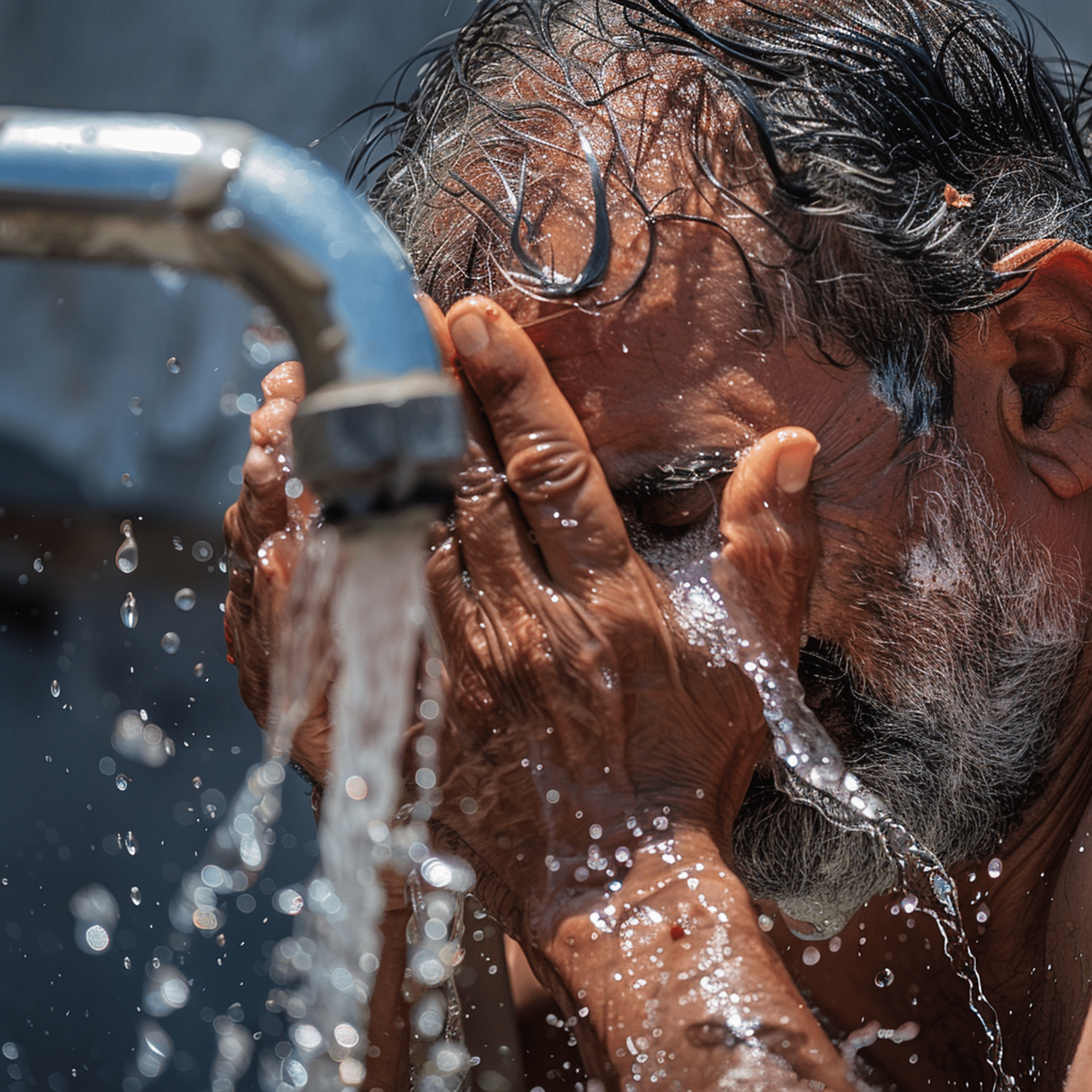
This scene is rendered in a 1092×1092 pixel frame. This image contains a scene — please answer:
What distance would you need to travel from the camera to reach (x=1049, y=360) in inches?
47.4

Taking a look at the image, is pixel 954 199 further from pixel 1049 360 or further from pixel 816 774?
pixel 816 774

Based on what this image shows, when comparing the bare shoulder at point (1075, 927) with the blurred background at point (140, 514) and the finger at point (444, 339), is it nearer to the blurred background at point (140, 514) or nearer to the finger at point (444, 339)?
the finger at point (444, 339)

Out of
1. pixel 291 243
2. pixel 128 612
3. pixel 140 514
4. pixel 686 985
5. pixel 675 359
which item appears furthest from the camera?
pixel 140 514

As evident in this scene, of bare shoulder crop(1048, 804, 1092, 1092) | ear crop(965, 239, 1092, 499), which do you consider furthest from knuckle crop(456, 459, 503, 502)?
bare shoulder crop(1048, 804, 1092, 1092)

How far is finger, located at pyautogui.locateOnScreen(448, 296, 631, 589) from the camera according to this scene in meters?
1.03

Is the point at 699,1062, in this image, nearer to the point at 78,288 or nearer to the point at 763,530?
the point at 763,530

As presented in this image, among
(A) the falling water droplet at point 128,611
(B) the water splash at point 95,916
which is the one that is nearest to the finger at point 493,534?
(A) the falling water droplet at point 128,611

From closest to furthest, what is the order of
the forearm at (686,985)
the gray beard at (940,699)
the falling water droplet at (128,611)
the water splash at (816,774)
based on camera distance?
the forearm at (686,985), the water splash at (816,774), the gray beard at (940,699), the falling water droplet at (128,611)

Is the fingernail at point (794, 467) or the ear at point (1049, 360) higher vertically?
the ear at point (1049, 360)

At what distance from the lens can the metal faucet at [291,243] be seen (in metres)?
0.53

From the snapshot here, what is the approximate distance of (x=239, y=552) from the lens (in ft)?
3.67

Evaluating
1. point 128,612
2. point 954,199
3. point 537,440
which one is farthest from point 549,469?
point 128,612

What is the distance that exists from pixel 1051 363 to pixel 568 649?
559 millimetres

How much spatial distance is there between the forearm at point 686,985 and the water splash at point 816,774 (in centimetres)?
15
